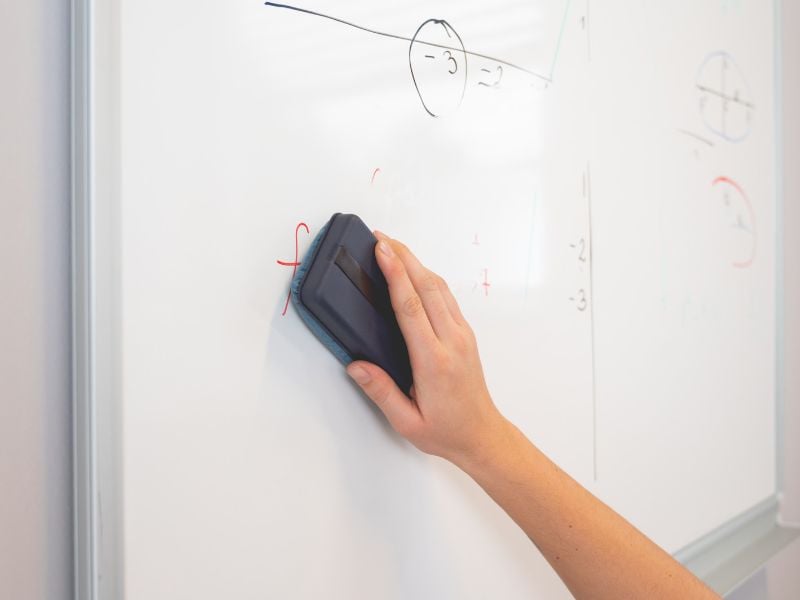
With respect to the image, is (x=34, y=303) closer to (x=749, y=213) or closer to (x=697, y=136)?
(x=697, y=136)

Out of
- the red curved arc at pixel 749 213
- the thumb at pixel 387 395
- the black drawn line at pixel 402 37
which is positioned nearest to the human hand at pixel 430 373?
the thumb at pixel 387 395

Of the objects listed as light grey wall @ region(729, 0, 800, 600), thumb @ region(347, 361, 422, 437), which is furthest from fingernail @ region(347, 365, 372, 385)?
light grey wall @ region(729, 0, 800, 600)

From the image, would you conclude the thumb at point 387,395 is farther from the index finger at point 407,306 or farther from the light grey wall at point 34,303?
the light grey wall at point 34,303

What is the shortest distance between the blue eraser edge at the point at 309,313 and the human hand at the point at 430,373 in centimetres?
2

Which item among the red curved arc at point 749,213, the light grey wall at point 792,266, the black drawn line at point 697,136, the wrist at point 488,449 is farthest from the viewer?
the light grey wall at point 792,266

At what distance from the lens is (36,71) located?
Answer: 365 mm

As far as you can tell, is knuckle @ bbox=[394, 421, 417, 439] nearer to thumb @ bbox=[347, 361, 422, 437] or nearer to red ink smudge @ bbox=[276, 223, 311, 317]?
thumb @ bbox=[347, 361, 422, 437]

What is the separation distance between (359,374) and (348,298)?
6 centimetres

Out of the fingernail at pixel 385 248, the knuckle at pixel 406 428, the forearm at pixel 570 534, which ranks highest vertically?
the fingernail at pixel 385 248

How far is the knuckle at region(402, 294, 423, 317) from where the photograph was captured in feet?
1.43

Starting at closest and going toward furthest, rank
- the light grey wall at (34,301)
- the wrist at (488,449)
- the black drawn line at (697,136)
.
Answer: the light grey wall at (34,301)
the wrist at (488,449)
the black drawn line at (697,136)

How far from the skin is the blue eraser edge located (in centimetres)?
2

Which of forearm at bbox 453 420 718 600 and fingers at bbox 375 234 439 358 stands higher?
fingers at bbox 375 234 439 358

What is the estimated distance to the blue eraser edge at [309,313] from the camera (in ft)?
1.38
